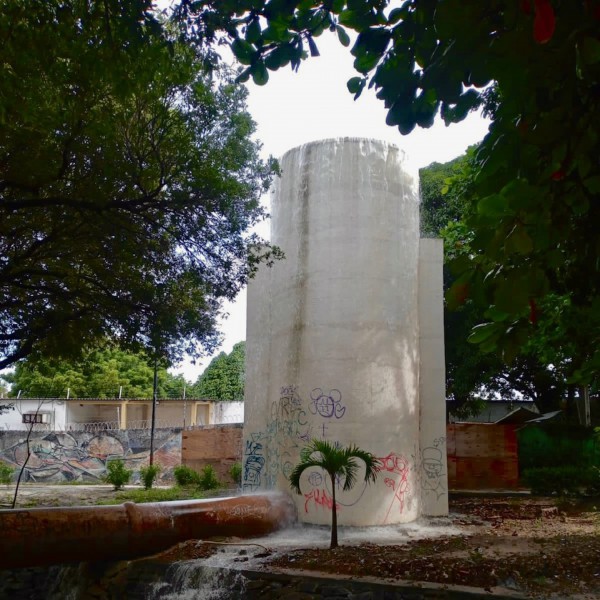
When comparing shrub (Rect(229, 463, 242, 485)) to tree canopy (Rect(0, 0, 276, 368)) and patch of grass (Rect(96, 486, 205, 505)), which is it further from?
tree canopy (Rect(0, 0, 276, 368))

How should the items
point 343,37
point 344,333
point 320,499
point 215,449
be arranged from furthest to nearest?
point 215,449 → point 344,333 → point 320,499 → point 343,37

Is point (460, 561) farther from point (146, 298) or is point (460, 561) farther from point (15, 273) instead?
point (15, 273)

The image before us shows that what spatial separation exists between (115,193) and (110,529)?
5068 millimetres

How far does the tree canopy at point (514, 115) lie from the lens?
255 centimetres

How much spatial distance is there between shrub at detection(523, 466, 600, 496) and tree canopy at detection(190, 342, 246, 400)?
2945 cm

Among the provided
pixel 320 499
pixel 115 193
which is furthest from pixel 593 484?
pixel 115 193

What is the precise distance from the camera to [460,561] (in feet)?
30.3

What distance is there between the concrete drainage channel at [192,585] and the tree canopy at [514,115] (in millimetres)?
5715

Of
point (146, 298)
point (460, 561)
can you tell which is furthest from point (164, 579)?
point (146, 298)

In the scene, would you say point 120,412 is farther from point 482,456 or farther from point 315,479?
point 315,479

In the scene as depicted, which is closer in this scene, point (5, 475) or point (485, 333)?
point (485, 333)

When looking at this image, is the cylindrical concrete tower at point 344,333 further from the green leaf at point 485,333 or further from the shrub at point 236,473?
the green leaf at point 485,333

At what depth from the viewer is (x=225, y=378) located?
4647 cm

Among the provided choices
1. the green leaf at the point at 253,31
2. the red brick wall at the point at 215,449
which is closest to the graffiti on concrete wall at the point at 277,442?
the red brick wall at the point at 215,449
